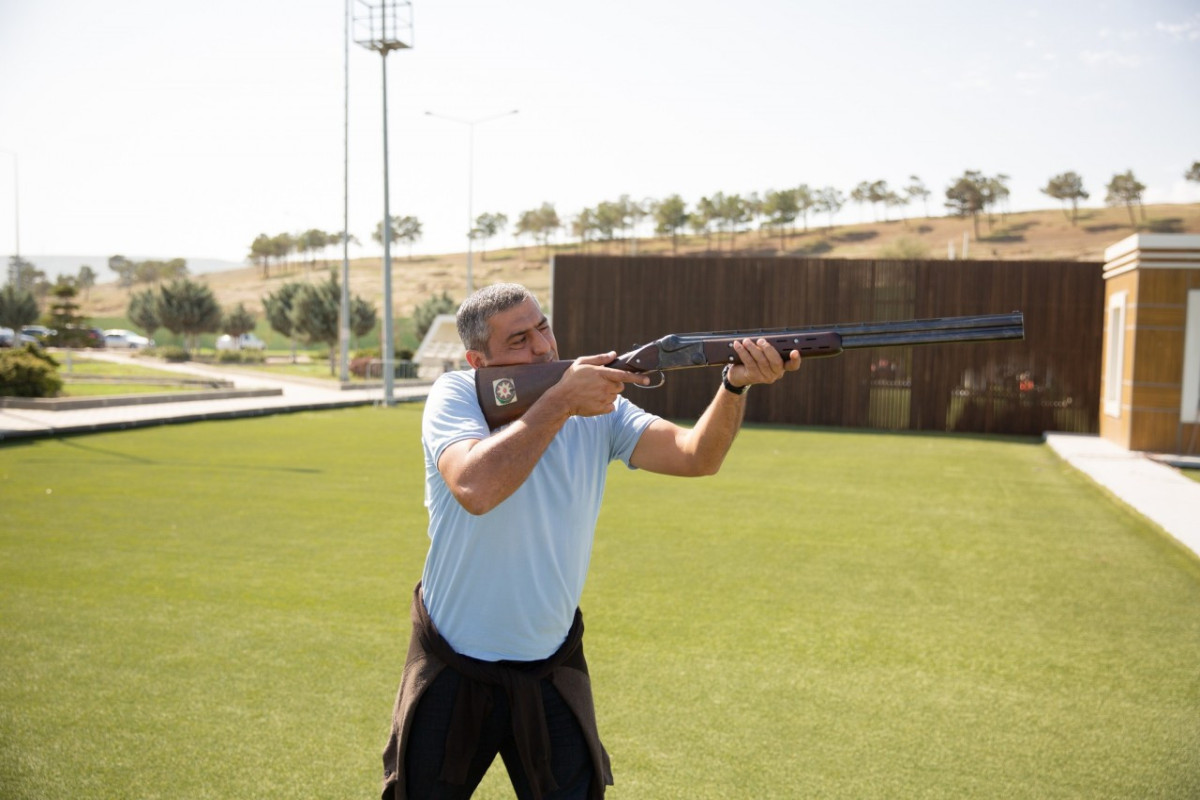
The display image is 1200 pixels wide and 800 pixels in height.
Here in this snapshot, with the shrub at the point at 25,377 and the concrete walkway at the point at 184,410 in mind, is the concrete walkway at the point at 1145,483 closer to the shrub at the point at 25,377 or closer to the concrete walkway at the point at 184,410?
the concrete walkway at the point at 184,410

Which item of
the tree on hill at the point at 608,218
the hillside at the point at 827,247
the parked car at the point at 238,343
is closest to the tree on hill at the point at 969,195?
the hillside at the point at 827,247

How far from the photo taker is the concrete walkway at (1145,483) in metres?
9.05

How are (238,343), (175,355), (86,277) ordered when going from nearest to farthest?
(175,355) < (238,343) < (86,277)

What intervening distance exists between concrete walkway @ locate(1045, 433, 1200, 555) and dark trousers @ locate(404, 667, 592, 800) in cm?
712

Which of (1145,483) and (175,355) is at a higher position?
(175,355)

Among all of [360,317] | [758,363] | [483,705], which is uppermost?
[360,317]

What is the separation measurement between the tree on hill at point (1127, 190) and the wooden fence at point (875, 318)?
294 feet

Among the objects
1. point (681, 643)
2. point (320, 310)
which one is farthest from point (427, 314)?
point (681, 643)

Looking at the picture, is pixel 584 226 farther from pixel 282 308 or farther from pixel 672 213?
pixel 282 308

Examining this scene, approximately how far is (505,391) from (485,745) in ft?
3.06

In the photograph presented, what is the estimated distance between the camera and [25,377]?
21.8 metres

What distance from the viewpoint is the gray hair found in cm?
254

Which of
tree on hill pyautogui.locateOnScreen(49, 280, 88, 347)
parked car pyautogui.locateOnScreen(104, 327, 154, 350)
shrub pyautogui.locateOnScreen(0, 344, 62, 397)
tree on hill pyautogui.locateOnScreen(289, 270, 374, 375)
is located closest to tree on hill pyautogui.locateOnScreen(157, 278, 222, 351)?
tree on hill pyautogui.locateOnScreen(289, 270, 374, 375)

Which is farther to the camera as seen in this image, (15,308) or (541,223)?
(541,223)
